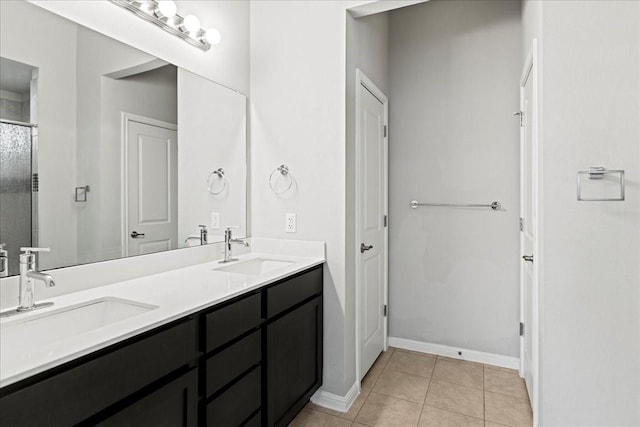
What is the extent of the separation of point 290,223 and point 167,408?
1.31m

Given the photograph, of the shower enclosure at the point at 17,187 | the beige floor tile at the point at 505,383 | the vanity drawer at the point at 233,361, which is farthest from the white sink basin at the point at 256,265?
the beige floor tile at the point at 505,383

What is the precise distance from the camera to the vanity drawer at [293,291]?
171cm

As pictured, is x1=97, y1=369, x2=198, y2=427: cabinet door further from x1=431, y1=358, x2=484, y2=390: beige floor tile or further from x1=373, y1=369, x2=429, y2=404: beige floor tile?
x1=431, y1=358, x2=484, y2=390: beige floor tile

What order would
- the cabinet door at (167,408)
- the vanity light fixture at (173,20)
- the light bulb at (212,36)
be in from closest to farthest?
the cabinet door at (167,408)
the vanity light fixture at (173,20)
the light bulb at (212,36)

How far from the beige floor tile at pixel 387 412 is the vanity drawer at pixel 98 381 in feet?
4.29

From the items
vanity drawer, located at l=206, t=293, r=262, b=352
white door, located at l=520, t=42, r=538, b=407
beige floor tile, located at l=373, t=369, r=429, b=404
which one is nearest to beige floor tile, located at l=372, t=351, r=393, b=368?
beige floor tile, located at l=373, t=369, r=429, b=404

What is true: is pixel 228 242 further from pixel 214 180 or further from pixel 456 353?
pixel 456 353

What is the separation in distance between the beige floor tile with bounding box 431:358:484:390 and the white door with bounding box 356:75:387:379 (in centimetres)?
46

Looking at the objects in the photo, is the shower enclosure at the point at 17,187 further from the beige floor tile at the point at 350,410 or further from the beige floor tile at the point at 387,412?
the beige floor tile at the point at 387,412

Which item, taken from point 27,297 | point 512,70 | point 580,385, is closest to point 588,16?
point 512,70

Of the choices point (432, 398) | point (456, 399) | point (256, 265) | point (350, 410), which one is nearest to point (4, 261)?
point (256, 265)

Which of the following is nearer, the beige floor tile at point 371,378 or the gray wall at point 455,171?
the beige floor tile at point 371,378

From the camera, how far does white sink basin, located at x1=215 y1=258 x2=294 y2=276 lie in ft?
6.86

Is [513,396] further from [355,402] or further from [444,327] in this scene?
[355,402]
